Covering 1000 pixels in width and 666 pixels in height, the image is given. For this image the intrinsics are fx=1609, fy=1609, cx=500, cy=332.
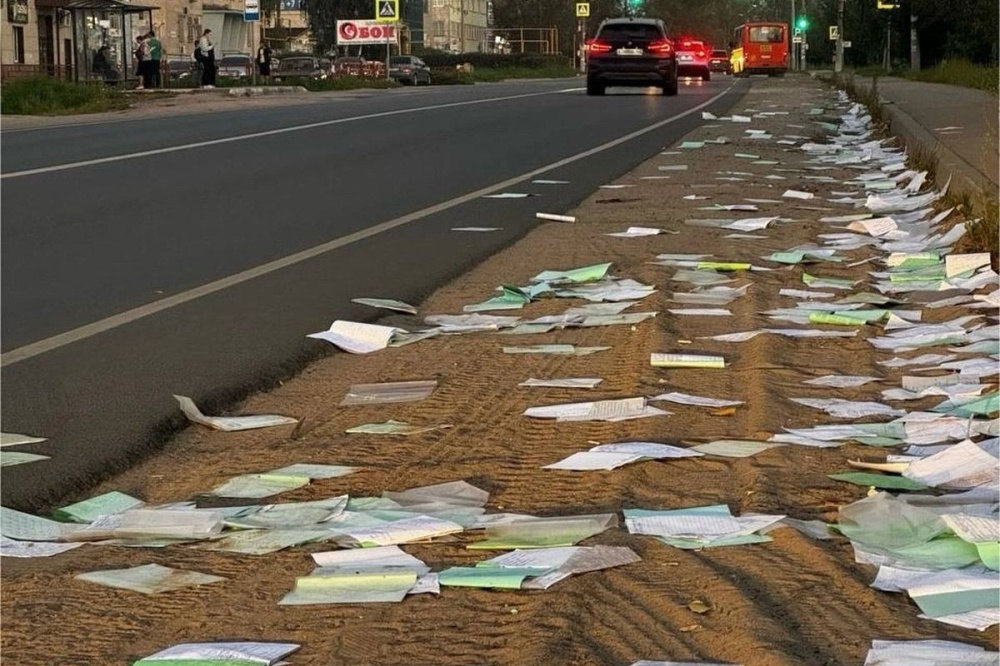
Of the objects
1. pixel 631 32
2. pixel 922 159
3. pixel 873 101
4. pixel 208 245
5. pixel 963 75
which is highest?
pixel 631 32

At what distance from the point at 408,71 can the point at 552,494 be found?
59344 millimetres

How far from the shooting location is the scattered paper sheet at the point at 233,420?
18.3 ft

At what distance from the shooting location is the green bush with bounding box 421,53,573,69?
9381 cm

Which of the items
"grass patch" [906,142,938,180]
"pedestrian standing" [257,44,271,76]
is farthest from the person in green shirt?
"grass patch" [906,142,938,180]

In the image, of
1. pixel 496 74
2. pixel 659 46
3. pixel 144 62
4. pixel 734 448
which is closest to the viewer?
pixel 734 448

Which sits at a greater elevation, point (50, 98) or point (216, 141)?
point (50, 98)

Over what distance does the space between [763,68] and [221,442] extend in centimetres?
7149

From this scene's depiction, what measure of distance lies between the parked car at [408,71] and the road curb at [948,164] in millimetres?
44157

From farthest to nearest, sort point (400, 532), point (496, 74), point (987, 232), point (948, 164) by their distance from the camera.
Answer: point (496, 74), point (948, 164), point (987, 232), point (400, 532)

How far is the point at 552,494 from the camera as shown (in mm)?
4586

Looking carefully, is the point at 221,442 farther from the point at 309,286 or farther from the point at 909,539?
the point at 309,286

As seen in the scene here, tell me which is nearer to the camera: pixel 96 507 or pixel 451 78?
pixel 96 507

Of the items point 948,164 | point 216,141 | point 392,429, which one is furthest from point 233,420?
point 216,141

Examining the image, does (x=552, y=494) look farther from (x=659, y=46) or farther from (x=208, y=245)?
(x=659, y=46)
